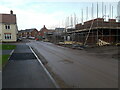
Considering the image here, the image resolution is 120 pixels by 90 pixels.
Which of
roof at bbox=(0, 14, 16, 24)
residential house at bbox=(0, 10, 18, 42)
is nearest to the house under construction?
residential house at bbox=(0, 10, 18, 42)

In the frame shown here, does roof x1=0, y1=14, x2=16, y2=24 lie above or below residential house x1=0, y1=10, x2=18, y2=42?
above

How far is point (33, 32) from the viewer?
113 meters

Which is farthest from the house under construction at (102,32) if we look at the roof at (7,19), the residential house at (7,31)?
the roof at (7,19)

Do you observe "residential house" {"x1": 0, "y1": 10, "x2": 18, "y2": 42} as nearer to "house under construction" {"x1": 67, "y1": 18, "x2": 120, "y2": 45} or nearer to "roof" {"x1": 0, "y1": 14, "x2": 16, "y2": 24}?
"roof" {"x1": 0, "y1": 14, "x2": 16, "y2": 24}

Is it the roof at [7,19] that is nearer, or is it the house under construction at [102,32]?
the house under construction at [102,32]

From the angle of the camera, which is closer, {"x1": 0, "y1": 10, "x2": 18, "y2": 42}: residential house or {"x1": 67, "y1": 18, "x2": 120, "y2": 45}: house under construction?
{"x1": 67, "y1": 18, "x2": 120, "y2": 45}: house under construction

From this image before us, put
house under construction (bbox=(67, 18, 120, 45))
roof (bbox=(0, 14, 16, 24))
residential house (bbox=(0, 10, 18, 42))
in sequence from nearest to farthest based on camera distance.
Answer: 1. house under construction (bbox=(67, 18, 120, 45))
2. residential house (bbox=(0, 10, 18, 42))
3. roof (bbox=(0, 14, 16, 24))

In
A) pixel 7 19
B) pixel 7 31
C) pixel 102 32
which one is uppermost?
pixel 7 19

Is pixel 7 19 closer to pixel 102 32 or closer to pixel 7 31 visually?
pixel 7 31

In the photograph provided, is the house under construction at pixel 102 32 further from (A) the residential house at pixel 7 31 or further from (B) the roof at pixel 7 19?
(B) the roof at pixel 7 19

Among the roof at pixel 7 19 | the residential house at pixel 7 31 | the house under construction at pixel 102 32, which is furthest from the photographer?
the roof at pixel 7 19

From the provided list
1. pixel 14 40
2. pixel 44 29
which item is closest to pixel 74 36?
pixel 14 40

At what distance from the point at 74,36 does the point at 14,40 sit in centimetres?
2237

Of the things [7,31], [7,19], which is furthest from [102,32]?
[7,19]
